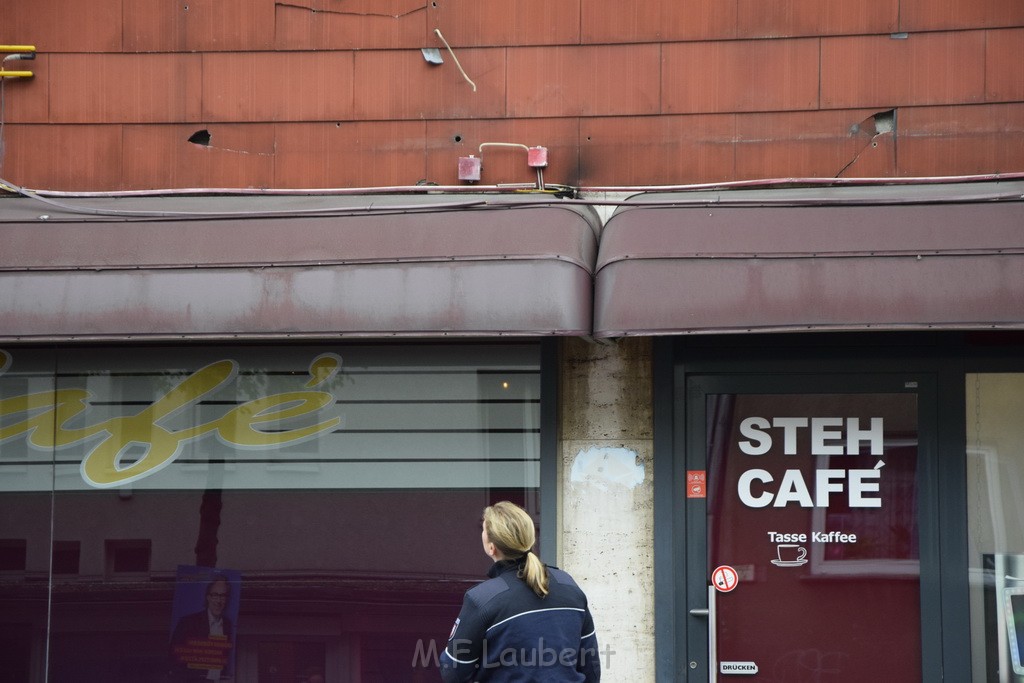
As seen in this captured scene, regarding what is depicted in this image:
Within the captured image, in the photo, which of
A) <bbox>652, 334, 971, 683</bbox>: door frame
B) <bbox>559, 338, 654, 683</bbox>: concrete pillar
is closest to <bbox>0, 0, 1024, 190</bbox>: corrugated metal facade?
<bbox>652, 334, 971, 683</bbox>: door frame

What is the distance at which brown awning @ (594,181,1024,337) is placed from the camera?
5164 millimetres

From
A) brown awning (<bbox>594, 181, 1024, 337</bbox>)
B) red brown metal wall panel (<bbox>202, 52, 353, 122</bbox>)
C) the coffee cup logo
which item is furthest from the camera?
red brown metal wall panel (<bbox>202, 52, 353, 122</bbox>)

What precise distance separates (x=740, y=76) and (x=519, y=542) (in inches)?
139

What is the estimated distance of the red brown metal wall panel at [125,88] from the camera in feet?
21.6

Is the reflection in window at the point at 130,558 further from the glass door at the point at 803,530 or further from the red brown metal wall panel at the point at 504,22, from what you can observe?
the red brown metal wall panel at the point at 504,22

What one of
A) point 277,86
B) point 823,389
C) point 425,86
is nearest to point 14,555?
point 277,86

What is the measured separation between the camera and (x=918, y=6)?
6.13 meters

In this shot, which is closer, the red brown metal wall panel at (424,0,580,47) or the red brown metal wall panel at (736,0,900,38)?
the red brown metal wall panel at (736,0,900,38)

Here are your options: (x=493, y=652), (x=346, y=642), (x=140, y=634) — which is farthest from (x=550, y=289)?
(x=140, y=634)

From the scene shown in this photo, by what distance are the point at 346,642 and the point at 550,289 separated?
2.48 meters

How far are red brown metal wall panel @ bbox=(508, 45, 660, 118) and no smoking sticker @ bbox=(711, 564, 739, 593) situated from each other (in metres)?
2.72

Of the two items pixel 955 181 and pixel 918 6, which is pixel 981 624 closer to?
pixel 955 181

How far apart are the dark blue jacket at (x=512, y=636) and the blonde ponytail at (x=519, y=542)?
30mm

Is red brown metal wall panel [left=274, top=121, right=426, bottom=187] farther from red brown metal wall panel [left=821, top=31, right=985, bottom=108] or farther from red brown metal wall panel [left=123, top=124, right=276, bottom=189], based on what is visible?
red brown metal wall panel [left=821, top=31, right=985, bottom=108]
